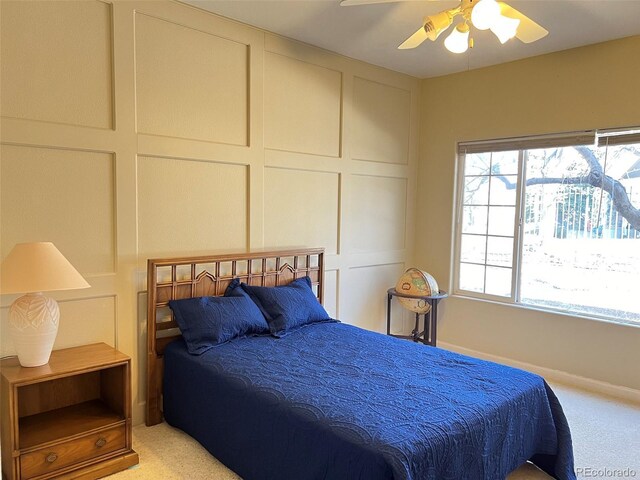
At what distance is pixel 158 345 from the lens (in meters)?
3.01

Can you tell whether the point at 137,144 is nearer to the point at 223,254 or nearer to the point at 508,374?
the point at 223,254

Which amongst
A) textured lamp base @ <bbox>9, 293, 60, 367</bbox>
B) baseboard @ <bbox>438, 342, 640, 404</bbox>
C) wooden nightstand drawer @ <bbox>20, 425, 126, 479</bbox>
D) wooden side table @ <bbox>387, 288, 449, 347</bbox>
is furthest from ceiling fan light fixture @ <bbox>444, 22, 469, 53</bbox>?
baseboard @ <bbox>438, 342, 640, 404</bbox>

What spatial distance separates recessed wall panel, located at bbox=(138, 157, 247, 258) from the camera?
2984 mm

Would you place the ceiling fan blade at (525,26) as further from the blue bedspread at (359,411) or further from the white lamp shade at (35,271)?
the white lamp shade at (35,271)

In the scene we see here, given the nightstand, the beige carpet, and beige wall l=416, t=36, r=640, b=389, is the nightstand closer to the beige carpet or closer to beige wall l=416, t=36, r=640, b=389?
the beige carpet

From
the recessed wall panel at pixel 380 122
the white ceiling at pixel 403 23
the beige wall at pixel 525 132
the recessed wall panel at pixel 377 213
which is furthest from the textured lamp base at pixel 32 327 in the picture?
the beige wall at pixel 525 132

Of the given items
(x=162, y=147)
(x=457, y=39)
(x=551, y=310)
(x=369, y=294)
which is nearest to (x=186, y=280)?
(x=162, y=147)

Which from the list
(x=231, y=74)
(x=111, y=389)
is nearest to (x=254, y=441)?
(x=111, y=389)

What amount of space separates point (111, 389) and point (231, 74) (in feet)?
7.26

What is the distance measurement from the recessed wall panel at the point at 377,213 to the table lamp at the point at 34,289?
2.53 metres

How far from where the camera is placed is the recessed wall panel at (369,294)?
4.31 metres

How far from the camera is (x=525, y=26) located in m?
2.32

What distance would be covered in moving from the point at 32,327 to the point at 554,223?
3.89 metres

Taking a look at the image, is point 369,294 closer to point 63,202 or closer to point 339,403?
point 339,403
